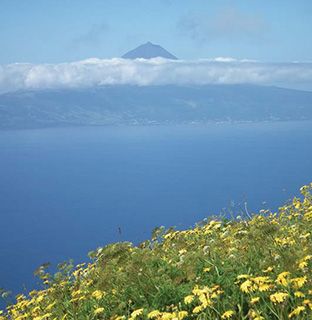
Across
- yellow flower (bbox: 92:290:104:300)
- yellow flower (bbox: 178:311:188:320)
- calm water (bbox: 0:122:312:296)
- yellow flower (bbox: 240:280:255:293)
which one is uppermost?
yellow flower (bbox: 240:280:255:293)

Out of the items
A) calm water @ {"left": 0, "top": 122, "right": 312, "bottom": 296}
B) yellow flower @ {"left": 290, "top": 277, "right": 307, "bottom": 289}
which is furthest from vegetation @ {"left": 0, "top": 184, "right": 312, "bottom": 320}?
calm water @ {"left": 0, "top": 122, "right": 312, "bottom": 296}

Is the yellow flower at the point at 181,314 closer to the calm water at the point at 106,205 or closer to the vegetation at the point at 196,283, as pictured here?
the vegetation at the point at 196,283

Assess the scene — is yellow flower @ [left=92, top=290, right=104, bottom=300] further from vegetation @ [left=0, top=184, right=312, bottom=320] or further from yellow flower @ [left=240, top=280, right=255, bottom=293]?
yellow flower @ [left=240, top=280, right=255, bottom=293]

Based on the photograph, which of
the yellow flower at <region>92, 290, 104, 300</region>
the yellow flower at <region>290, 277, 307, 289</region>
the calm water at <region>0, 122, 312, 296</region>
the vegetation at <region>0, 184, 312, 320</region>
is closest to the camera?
the yellow flower at <region>290, 277, 307, 289</region>

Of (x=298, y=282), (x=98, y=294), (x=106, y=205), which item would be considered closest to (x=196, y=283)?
(x=98, y=294)

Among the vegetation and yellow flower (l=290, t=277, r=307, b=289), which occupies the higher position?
yellow flower (l=290, t=277, r=307, b=289)

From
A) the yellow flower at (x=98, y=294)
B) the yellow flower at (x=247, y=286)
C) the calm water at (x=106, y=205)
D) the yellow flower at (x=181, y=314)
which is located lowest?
the calm water at (x=106, y=205)

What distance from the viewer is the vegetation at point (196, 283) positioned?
4.82m

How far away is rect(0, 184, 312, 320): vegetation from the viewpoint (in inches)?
190

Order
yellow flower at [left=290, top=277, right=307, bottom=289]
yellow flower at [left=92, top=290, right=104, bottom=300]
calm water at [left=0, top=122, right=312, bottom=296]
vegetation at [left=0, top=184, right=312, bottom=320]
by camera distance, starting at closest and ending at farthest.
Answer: yellow flower at [left=290, top=277, right=307, bottom=289] → vegetation at [left=0, top=184, right=312, bottom=320] → yellow flower at [left=92, top=290, right=104, bottom=300] → calm water at [left=0, top=122, right=312, bottom=296]

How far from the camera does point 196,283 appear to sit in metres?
5.79

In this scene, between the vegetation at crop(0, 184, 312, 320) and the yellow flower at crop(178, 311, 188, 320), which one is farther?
the vegetation at crop(0, 184, 312, 320)

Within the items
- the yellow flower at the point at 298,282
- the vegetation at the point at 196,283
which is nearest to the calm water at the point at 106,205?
the vegetation at the point at 196,283

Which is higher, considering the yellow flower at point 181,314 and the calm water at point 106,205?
the yellow flower at point 181,314
